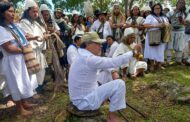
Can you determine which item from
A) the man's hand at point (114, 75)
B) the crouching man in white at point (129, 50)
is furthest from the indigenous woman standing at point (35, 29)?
the crouching man in white at point (129, 50)

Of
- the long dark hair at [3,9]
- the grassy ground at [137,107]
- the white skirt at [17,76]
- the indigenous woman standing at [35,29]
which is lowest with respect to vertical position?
the grassy ground at [137,107]

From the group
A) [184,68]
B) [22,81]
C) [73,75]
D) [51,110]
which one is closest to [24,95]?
[22,81]

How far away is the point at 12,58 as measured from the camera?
5.41m

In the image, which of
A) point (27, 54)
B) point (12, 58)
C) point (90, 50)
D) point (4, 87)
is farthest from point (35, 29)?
point (90, 50)

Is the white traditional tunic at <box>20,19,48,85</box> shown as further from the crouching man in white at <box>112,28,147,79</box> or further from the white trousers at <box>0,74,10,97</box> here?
the crouching man in white at <box>112,28,147,79</box>

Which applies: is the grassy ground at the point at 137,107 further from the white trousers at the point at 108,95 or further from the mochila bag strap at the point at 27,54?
the mochila bag strap at the point at 27,54

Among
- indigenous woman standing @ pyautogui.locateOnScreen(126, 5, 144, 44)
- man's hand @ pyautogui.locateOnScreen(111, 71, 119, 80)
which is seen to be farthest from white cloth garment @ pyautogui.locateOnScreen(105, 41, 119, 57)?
man's hand @ pyautogui.locateOnScreen(111, 71, 119, 80)

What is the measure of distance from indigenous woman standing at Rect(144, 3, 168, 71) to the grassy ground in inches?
43.7

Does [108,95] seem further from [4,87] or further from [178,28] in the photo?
[178,28]

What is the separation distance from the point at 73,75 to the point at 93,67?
37cm

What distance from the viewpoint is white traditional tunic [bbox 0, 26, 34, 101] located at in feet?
17.7

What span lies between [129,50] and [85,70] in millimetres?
3101

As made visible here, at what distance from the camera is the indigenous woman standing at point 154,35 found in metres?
8.43

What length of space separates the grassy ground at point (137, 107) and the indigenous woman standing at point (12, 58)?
408 mm
